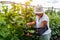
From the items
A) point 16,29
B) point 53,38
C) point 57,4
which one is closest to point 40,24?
point 16,29

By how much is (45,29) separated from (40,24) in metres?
0.15

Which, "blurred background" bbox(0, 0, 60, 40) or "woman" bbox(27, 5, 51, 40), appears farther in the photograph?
"woman" bbox(27, 5, 51, 40)

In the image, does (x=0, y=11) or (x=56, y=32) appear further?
(x=56, y=32)

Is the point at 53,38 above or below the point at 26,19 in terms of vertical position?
below

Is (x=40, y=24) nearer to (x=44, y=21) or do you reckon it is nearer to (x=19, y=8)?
(x=44, y=21)

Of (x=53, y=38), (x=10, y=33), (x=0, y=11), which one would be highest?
(x=0, y=11)

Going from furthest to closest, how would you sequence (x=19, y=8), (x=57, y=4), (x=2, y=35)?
(x=57, y=4) → (x=19, y=8) → (x=2, y=35)

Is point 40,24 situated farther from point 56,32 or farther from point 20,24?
point 56,32

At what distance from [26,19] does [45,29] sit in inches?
18.2

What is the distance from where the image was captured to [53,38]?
618 cm

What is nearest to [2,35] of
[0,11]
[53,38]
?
[0,11]

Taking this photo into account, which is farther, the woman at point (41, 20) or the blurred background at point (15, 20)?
the woman at point (41, 20)

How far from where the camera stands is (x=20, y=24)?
5129 millimetres

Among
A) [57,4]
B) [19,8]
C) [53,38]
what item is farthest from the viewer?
[57,4]
